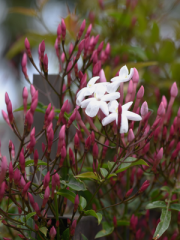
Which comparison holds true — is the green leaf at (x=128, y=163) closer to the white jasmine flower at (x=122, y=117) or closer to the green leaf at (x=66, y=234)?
the white jasmine flower at (x=122, y=117)

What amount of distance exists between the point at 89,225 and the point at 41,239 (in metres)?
0.26

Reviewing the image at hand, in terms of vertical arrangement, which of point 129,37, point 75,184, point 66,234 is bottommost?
point 66,234

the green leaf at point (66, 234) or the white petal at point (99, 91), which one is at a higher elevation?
the white petal at point (99, 91)

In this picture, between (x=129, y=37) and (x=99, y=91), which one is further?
(x=129, y=37)

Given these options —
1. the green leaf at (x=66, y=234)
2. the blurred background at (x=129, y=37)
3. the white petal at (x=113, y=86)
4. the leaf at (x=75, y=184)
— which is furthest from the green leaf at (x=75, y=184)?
the blurred background at (x=129, y=37)

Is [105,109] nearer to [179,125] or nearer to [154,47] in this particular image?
[179,125]

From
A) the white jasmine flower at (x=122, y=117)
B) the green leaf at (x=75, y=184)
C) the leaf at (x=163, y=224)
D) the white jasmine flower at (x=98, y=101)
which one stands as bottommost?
the leaf at (x=163, y=224)

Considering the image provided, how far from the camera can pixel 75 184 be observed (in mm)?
621

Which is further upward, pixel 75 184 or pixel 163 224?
pixel 75 184

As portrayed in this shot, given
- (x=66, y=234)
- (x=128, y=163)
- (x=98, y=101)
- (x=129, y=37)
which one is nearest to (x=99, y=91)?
(x=98, y=101)

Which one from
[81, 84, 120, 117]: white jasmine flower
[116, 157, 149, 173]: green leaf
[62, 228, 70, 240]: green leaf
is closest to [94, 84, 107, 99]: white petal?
[81, 84, 120, 117]: white jasmine flower

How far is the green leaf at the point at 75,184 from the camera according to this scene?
607 mm

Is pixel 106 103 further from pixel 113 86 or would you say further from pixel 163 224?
pixel 163 224

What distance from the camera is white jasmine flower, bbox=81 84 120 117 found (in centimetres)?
56
